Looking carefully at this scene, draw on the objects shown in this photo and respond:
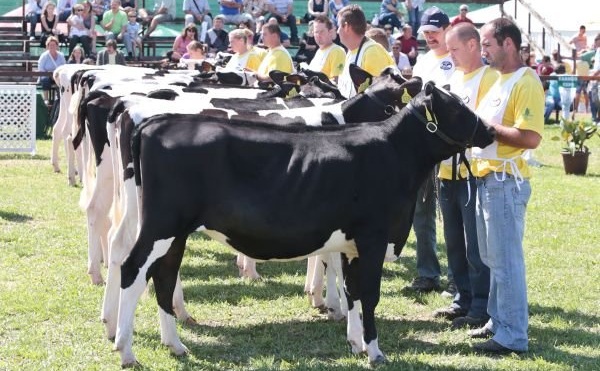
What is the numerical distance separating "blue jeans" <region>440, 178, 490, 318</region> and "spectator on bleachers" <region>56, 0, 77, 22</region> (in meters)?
24.2

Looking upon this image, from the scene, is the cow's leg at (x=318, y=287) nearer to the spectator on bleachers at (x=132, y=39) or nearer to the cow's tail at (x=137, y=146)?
the cow's tail at (x=137, y=146)

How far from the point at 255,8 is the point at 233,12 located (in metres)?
1.42

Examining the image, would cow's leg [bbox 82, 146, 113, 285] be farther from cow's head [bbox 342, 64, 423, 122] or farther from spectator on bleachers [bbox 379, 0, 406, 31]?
spectator on bleachers [bbox 379, 0, 406, 31]

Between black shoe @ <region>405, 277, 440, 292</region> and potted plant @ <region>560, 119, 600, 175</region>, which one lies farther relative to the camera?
potted plant @ <region>560, 119, 600, 175</region>

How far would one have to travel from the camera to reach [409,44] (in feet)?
96.8

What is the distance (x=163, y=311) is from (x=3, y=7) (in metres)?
30.3

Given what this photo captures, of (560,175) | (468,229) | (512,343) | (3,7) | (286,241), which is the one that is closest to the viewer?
(286,241)

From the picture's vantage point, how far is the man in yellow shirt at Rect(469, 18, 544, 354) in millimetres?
7098

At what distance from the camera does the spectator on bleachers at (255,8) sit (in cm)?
3200

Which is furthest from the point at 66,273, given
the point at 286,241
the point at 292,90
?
the point at 286,241

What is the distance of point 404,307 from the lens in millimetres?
9102

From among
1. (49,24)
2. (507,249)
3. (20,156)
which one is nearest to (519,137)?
(507,249)

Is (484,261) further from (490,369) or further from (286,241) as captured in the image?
(286,241)

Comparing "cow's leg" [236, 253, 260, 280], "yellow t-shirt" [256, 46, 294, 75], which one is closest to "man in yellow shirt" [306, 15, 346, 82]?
"yellow t-shirt" [256, 46, 294, 75]
